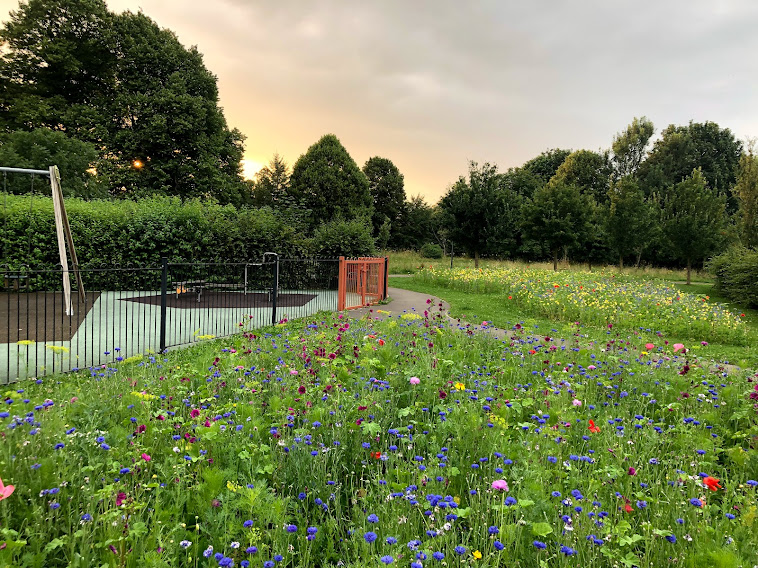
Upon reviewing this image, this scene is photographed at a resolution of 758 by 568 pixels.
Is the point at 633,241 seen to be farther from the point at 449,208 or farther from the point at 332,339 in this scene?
the point at 332,339

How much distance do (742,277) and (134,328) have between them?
19433 mm

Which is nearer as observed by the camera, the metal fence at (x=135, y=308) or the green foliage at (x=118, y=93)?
the metal fence at (x=135, y=308)

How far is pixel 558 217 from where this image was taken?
27797mm

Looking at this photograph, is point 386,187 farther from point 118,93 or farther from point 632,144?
point 632,144

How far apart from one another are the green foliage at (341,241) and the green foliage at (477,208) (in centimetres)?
1222

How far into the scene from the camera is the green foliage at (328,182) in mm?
33719

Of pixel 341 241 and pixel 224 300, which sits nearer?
pixel 224 300

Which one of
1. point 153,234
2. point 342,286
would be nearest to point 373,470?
point 342,286

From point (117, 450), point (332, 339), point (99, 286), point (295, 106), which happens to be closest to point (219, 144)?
point (295, 106)

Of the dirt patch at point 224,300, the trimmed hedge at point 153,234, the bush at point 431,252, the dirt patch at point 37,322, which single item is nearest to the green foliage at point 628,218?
the bush at point 431,252

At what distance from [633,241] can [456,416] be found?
28.5 meters

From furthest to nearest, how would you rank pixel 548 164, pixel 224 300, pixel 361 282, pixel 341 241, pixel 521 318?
pixel 548 164 → pixel 341 241 → pixel 361 282 → pixel 224 300 → pixel 521 318

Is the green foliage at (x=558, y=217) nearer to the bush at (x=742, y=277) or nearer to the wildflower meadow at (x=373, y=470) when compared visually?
the bush at (x=742, y=277)

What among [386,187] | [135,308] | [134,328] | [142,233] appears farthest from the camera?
[386,187]
